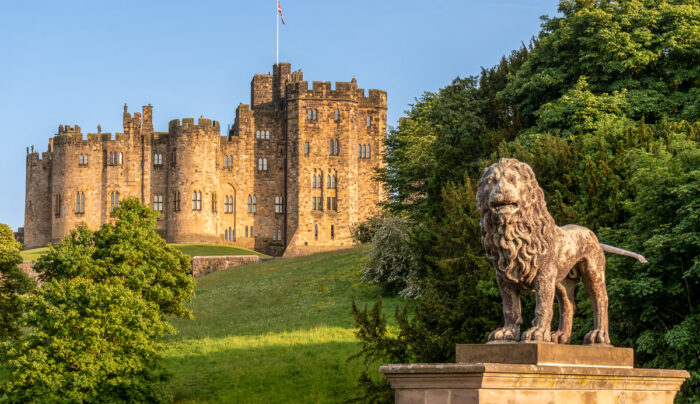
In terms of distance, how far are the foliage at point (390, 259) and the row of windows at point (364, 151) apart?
39541 millimetres

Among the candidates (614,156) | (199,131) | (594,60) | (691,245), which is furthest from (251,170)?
(691,245)

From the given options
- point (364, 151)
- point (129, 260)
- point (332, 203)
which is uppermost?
point (364, 151)

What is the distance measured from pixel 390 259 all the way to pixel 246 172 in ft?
153

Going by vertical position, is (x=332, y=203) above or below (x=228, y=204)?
below

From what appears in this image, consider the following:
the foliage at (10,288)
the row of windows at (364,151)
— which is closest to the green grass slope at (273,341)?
the foliage at (10,288)

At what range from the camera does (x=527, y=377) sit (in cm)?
1040

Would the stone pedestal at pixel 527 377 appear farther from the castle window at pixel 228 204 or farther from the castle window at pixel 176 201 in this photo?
the castle window at pixel 228 204

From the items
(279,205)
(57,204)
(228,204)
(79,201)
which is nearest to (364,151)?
(279,205)

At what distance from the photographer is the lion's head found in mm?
11188

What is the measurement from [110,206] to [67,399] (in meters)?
67.3

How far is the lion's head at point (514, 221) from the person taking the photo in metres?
11.2

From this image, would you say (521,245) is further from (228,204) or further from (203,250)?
(228,204)

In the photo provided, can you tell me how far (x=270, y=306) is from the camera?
184 feet

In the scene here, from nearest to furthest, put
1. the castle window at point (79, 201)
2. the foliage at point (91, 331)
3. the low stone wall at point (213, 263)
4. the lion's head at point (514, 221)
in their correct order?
the lion's head at point (514, 221), the foliage at point (91, 331), the low stone wall at point (213, 263), the castle window at point (79, 201)
